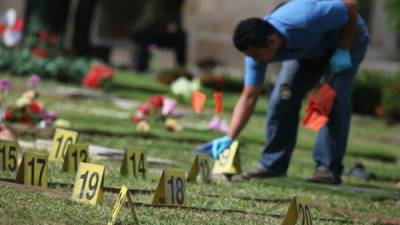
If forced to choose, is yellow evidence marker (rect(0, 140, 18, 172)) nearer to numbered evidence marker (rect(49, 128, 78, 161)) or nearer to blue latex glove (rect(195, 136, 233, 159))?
numbered evidence marker (rect(49, 128, 78, 161))

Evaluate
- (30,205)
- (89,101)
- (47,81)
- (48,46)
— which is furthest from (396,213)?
(48,46)

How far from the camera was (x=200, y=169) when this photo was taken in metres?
7.73

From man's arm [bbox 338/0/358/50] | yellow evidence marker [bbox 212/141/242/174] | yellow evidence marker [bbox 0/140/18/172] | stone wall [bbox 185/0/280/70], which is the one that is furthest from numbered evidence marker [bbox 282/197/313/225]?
stone wall [bbox 185/0/280/70]

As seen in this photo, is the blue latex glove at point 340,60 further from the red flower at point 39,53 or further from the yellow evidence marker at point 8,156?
the red flower at point 39,53

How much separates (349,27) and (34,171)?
2.69 metres

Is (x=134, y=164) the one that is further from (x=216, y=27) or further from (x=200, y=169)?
(x=216, y=27)

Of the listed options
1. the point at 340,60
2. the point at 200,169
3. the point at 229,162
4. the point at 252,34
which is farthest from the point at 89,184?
the point at 340,60

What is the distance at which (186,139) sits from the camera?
11125 millimetres

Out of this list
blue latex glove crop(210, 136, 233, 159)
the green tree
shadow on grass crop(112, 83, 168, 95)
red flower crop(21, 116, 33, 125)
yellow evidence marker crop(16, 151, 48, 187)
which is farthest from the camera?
the green tree

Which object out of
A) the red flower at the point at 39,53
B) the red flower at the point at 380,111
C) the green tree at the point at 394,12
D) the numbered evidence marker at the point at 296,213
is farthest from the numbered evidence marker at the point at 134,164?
the green tree at the point at 394,12

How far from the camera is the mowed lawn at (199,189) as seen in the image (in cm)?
600

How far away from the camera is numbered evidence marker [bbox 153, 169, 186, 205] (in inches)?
247

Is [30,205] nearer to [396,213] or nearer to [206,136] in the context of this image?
[396,213]

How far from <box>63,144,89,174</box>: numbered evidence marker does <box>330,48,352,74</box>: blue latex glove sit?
1.91 m
